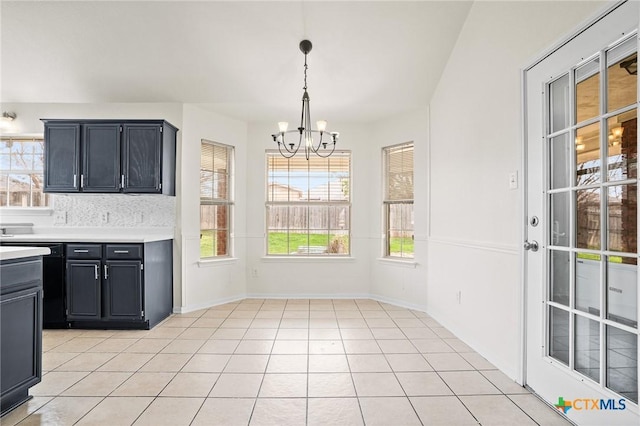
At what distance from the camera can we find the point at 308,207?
16.5 ft

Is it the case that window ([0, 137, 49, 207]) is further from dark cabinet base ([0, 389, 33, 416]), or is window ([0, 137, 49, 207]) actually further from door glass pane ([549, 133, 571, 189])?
door glass pane ([549, 133, 571, 189])

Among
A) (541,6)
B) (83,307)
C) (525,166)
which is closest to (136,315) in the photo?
(83,307)

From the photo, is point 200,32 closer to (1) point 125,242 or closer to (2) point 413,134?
(1) point 125,242

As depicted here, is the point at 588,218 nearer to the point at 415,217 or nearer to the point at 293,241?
the point at 415,217

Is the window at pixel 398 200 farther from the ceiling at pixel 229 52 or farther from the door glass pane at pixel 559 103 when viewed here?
the door glass pane at pixel 559 103

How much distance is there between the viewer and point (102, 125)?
3.80 metres

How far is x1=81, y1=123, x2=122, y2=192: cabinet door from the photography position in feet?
12.5

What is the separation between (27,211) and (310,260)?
3.65 meters

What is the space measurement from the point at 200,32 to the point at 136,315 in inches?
117

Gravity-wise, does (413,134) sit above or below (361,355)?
above

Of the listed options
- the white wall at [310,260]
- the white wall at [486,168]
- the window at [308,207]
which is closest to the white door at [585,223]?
the white wall at [486,168]

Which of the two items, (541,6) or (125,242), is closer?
(541,6)

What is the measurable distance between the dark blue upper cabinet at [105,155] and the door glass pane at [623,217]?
390cm

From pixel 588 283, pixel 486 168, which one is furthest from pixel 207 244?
pixel 588 283
